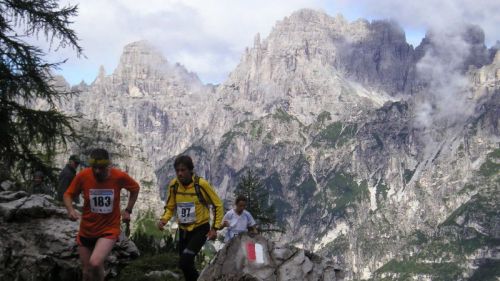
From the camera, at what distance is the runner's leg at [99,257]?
28.6ft

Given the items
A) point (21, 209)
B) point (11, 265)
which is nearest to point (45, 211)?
point (21, 209)

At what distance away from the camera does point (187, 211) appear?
10.8 meters

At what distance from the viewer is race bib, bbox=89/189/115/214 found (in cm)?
909

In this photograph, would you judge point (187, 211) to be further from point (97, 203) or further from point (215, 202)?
point (97, 203)

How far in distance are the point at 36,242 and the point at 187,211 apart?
383 centimetres

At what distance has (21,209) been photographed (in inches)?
476

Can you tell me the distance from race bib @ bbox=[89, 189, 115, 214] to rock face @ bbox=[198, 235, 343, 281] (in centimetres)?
272

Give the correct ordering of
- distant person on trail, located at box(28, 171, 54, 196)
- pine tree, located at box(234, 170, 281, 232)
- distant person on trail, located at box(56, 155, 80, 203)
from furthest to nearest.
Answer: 1. pine tree, located at box(234, 170, 281, 232)
2. distant person on trail, located at box(56, 155, 80, 203)
3. distant person on trail, located at box(28, 171, 54, 196)

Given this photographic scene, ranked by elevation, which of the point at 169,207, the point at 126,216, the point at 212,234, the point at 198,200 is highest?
the point at 198,200

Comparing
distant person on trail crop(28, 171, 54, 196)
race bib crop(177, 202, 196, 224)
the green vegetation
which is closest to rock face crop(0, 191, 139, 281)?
the green vegetation

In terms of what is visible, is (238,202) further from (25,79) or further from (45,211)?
(25,79)

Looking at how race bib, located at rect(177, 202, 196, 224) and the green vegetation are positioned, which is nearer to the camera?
race bib, located at rect(177, 202, 196, 224)

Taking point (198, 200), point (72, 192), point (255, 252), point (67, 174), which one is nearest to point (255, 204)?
point (67, 174)

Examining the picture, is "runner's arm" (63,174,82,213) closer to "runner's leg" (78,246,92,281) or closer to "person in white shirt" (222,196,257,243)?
"runner's leg" (78,246,92,281)
